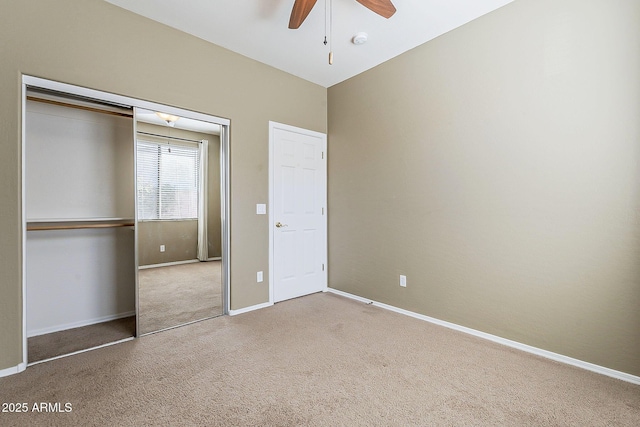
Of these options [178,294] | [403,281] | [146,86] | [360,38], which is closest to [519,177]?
[403,281]

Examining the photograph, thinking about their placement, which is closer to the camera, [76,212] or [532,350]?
[532,350]

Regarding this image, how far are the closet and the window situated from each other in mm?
181

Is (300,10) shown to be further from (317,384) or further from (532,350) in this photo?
(532,350)

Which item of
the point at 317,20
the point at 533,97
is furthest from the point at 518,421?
the point at 317,20

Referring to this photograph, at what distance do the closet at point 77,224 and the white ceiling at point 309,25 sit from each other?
1055 millimetres

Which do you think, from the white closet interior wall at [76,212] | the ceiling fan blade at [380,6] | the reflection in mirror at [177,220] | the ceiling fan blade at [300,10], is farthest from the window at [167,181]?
the ceiling fan blade at [380,6]

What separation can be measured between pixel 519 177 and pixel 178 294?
3.49 metres

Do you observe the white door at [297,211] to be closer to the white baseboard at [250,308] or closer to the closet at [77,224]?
the white baseboard at [250,308]

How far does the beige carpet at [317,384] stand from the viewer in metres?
1.66

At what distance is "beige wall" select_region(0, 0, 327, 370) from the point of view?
206cm

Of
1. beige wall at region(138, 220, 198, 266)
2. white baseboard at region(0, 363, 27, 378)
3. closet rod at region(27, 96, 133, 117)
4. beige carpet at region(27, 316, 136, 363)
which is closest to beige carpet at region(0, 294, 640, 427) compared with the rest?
white baseboard at region(0, 363, 27, 378)

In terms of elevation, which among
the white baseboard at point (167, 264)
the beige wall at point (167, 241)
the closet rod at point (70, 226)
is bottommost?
the white baseboard at point (167, 264)

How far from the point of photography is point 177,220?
10.1 feet

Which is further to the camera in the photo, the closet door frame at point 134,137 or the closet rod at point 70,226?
the closet rod at point 70,226
